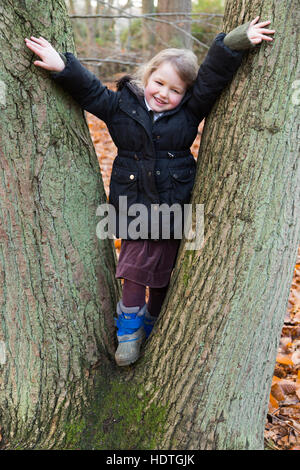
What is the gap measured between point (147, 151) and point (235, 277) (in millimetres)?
849

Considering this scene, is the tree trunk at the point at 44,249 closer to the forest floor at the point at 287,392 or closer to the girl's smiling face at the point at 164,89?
the girl's smiling face at the point at 164,89

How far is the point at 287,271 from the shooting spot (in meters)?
1.92

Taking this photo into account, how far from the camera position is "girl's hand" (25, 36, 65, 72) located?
1896 mm

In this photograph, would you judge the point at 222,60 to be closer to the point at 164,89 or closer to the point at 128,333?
the point at 164,89

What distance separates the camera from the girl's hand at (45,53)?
6.22 feet

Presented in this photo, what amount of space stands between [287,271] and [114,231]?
0.99 metres

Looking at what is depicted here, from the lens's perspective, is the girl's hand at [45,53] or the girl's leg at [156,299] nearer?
the girl's hand at [45,53]

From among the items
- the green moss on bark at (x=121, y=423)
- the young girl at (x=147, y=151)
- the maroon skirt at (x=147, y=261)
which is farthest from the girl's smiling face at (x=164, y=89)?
the green moss on bark at (x=121, y=423)

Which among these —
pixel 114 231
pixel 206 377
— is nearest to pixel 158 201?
pixel 114 231

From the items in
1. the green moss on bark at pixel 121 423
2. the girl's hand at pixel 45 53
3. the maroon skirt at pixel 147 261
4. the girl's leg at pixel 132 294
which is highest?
the girl's hand at pixel 45 53

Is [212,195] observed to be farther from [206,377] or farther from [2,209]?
[2,209]

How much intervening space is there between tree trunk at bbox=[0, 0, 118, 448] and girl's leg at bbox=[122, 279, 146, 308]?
0.11 m

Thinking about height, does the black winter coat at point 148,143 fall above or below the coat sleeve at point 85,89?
below

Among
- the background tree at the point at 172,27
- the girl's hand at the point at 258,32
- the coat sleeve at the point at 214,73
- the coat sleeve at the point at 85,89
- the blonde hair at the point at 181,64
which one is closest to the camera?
the girl's hand at the point at 258,32
